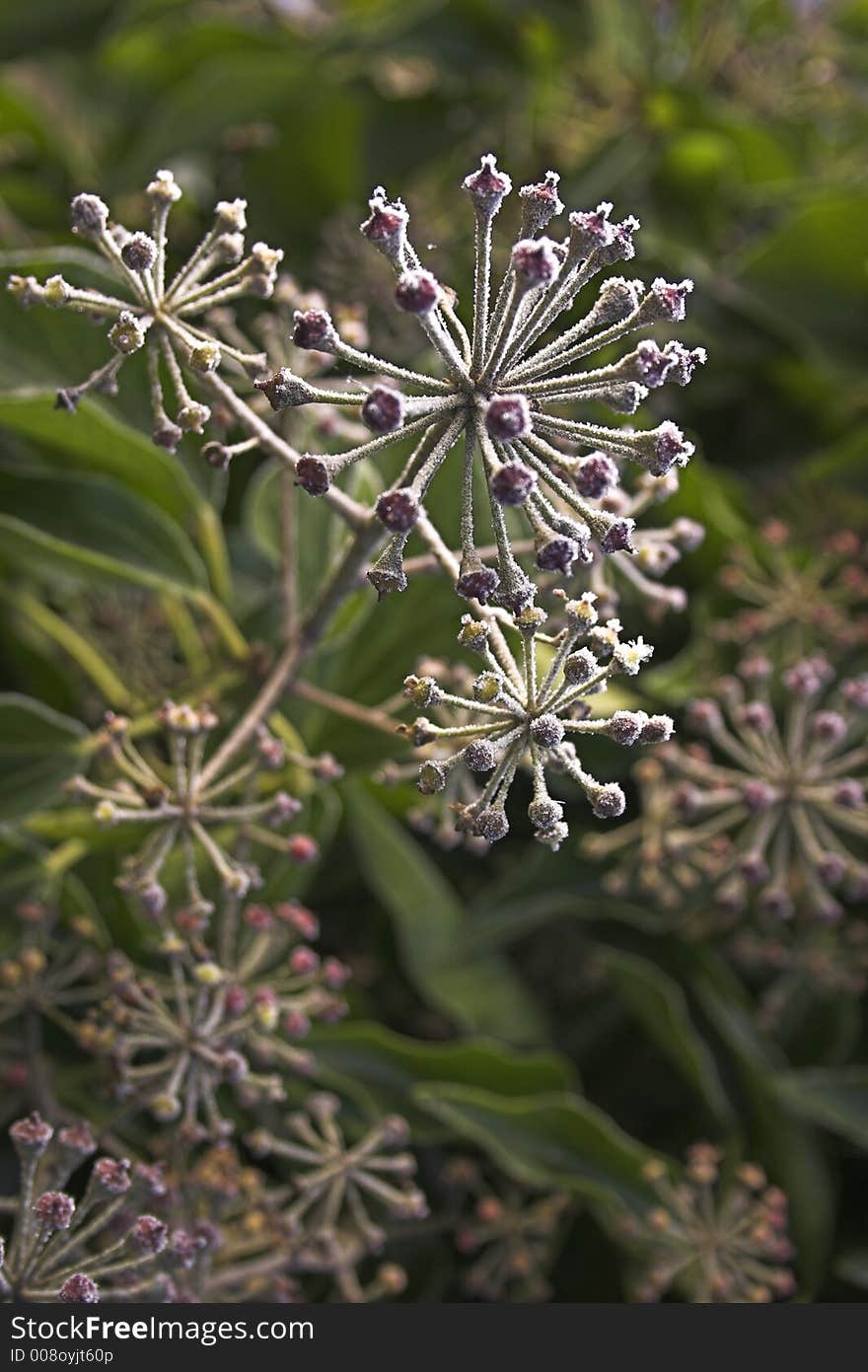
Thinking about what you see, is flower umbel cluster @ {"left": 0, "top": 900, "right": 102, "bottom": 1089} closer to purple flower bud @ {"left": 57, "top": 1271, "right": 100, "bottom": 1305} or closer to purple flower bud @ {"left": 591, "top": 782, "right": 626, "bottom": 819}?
purple flower bud @ {"left": 57, "top": 1271, "right": 100, "bottom": 1305}

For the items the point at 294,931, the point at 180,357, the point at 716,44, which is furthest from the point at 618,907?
the point at 716,44

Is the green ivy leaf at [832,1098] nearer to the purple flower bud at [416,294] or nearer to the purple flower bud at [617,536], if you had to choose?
the purple flower bud at [617,536]

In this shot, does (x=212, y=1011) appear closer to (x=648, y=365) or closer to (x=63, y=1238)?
(x=63, y=1238)

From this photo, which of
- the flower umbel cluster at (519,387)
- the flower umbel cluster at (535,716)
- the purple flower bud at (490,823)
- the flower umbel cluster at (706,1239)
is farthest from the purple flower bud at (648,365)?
the flower umbel cluster at (706,1239)

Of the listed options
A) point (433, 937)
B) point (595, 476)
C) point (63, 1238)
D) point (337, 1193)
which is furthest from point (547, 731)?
point (433, 937)

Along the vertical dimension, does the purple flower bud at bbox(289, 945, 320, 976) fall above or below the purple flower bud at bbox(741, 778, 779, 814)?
below

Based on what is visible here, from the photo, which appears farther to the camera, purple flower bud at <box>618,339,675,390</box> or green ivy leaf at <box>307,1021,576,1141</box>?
green ivy leaf at <box>307,1021,576,1141</box>

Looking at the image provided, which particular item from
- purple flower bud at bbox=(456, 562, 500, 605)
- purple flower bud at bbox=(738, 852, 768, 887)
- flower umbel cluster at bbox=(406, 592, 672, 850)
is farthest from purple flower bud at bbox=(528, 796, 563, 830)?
purple flower bud at bbox=(738, 852, 768, 887)
